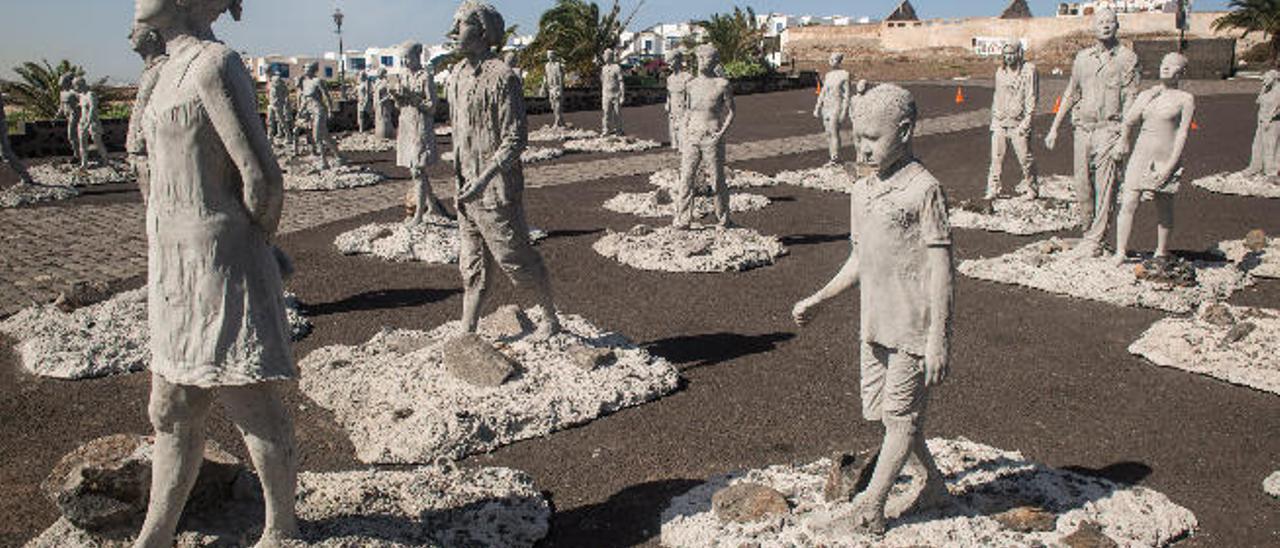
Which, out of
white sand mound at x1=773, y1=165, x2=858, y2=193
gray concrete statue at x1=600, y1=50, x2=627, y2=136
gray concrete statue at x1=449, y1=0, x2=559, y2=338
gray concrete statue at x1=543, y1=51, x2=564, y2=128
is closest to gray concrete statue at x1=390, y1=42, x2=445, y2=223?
gray concrete statue at x1=449, y1=0, x2=559, y2=338

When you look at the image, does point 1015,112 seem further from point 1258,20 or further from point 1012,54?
point 1258,20

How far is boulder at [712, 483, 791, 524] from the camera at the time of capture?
454cm

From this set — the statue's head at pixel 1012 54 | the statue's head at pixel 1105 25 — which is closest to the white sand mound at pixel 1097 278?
the statue's head at pixel 1105 25

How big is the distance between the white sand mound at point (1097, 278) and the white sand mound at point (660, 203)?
418 centimetres

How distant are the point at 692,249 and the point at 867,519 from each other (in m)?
6.14

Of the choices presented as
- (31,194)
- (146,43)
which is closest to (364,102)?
(31,194)

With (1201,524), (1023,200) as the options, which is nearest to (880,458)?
(1201,524)

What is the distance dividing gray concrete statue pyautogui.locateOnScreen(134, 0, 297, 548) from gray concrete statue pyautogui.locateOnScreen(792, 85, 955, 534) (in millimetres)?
2328

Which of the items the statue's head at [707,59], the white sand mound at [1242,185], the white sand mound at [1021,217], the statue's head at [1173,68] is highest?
the statue's head at [707,59]

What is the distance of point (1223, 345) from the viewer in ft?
22.7

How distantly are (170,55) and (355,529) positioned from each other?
2.19 m

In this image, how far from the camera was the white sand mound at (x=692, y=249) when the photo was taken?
993 cm

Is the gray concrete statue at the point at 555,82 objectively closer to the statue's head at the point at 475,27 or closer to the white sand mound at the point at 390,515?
the statue's head at the point at 475,27

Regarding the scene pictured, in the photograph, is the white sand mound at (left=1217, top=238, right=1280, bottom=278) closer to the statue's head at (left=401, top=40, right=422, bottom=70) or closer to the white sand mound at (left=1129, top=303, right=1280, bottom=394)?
the white sand mound at (left=1129, top=303, right=1280, bottom=394)
